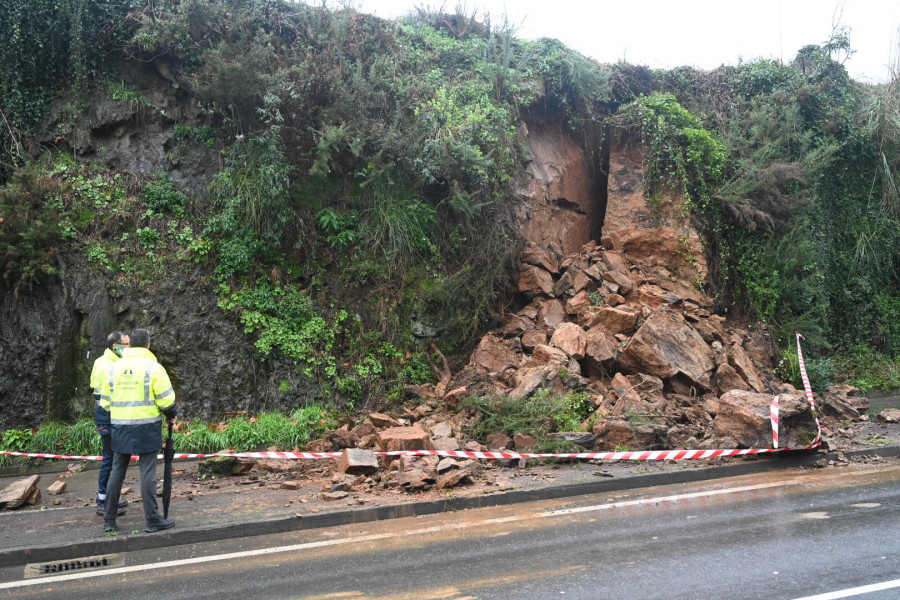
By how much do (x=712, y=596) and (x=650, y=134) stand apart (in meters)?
12.1

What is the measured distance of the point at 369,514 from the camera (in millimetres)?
6730

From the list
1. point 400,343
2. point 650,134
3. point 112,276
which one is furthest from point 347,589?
point 650,134

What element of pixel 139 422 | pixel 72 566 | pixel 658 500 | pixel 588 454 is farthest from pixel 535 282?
pixel 72 566

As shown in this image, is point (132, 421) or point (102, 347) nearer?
point (132, 421)

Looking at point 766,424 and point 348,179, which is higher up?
point 348,179

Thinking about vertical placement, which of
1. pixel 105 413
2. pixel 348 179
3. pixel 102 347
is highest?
pixel 348 179

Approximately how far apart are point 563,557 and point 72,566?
4.19 meters

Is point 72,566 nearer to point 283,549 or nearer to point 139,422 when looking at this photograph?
point 139,422

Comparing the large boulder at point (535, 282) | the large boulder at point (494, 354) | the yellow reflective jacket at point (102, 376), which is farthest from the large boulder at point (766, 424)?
the yellow reflective jacket at point (102, 376)

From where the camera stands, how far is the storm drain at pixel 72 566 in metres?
5.41

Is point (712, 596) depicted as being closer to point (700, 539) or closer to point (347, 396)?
point (700, 539)

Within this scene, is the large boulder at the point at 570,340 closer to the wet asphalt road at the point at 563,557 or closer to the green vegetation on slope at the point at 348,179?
the green vegetation on slope at the point at 348,179

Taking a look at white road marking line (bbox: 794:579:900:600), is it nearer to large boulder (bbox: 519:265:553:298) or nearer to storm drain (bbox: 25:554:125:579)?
storm drain (bbox: 25:554:125:579)

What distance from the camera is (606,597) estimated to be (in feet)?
13.9
